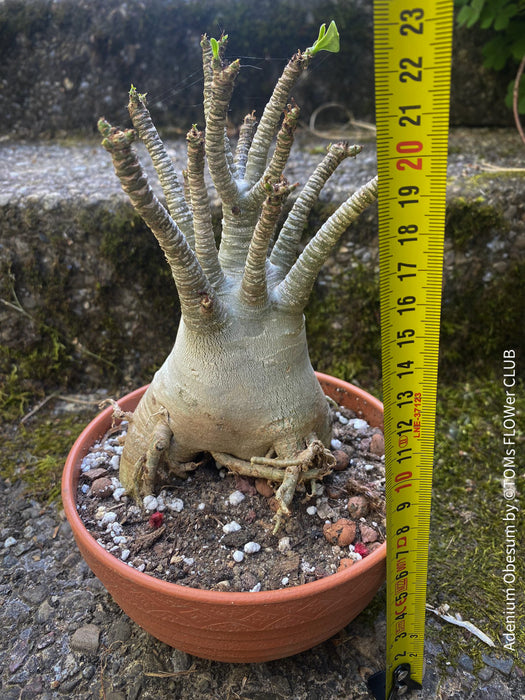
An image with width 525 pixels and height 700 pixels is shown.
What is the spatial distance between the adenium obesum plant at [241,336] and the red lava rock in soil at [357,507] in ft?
0.29

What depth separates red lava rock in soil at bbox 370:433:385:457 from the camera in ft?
4.47

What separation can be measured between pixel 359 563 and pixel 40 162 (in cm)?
198

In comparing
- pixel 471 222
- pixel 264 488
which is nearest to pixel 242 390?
pixel 264 488

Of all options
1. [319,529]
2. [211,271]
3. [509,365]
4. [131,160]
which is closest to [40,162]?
[211,271]

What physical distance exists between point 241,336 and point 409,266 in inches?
17.8

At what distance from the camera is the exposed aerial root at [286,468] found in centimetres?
111

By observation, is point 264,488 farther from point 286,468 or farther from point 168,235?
point 168,235

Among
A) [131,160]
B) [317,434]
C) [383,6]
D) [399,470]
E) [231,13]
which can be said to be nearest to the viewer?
[383,6]

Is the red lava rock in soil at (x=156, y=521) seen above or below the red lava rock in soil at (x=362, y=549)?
above

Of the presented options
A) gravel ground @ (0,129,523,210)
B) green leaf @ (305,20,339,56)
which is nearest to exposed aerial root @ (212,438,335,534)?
green leaf @ (305,20,339,56)

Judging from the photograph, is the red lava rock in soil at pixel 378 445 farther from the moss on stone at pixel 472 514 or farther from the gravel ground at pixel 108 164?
the gravel ground at pixel 108 164

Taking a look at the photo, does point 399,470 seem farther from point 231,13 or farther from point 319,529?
point 231,13

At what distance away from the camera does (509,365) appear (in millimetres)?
2068

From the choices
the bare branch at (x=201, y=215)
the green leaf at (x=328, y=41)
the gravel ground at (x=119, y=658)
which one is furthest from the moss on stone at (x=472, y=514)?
the green leaf at (x=328, y=41)
